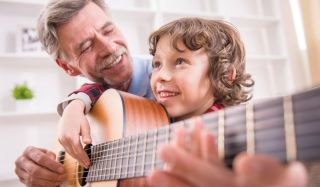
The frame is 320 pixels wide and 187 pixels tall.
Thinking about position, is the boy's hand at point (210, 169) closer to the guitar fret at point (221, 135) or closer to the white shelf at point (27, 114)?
the guitar fret at point (221, 135)

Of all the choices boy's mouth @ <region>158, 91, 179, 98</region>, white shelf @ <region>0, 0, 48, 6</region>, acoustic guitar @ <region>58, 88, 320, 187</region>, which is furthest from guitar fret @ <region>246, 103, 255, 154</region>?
white shelf @ <region>0, 0, 48, 6</region>

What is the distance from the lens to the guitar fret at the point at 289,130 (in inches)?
13.6

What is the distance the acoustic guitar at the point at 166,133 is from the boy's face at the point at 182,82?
4 cm

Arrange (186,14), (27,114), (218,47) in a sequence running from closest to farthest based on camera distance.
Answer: (218,47)
(27,114)
(186,14)

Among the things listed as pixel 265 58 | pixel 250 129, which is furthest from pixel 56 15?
pixel 265 58

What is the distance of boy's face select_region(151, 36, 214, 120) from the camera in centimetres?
86

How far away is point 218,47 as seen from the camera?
94 cm

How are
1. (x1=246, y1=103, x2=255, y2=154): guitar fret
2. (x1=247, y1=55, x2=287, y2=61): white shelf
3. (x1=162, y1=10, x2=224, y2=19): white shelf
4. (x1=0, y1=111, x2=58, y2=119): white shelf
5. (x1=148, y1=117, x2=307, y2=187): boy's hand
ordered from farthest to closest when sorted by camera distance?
(x1=247, y1=55, x2=287, y2=61): white shelf, (x1=162, y1=10, x2=224, y2=19): white shelf, (x1=0, y1=111, x2=58, y2=119): white shelf, (x1=246, y1=103, x2=255, y2=154): guitar fret, (x1=148, y1=117, x2=307, y2=187): boy's hand

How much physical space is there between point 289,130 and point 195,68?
0.55m

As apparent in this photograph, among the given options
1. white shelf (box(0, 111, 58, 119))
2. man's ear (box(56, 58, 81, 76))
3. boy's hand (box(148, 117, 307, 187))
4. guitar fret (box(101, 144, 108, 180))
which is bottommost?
guitar fret (box(101, 144, 108, 180))

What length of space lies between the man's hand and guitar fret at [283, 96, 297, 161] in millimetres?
797

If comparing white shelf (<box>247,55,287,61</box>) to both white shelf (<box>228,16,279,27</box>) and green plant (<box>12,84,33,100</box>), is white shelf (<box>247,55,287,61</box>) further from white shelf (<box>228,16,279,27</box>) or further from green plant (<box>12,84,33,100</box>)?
green plant (<box>12,84,33,100</box>)

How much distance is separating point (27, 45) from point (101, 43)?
3.77ft

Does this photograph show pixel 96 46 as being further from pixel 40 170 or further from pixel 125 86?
pixel 40 170
